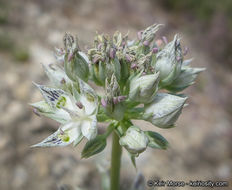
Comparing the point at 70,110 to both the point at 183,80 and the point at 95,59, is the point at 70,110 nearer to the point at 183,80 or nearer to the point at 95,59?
the point at 95,59

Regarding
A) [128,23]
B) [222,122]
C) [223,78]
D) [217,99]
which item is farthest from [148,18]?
[222,122]

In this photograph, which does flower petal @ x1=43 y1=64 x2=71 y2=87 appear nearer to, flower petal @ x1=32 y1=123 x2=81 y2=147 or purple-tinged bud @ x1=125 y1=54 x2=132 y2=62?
flower petal @ x1=32 y1=123 x2=81 y2=147

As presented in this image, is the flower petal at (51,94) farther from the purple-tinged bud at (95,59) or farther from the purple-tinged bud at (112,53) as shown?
the purple-tinged bud at (112,53)

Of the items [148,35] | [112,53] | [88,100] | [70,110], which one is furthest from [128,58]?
[70,110]

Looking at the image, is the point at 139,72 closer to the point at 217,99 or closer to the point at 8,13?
the point at 217,99

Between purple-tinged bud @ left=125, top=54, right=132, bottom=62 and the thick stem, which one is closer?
purple-tinged bud @ left=125, top=54, right=132, bottom=62

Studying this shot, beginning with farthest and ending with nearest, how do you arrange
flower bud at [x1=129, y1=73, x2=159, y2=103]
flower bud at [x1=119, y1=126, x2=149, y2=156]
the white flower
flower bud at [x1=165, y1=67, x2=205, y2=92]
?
1. flower bud at [x1=165, y1=67, x2=205, y2=92]
2. the white flower
3. flower bud at [x1=129, y1=73, x2=159, y2=103]
4. flower bud at [x1=119, y1=126, x2=149, y2=156]

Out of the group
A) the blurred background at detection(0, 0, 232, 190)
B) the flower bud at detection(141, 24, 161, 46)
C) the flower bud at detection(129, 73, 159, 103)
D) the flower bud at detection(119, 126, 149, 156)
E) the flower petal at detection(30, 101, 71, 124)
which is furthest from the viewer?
the blurred background at detection(0, 0, 232, 190)

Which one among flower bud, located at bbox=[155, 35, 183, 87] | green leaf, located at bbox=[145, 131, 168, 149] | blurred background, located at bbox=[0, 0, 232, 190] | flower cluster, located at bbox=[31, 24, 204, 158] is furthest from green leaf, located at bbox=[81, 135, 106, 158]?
blurred background, located at bbox=[0, 0, 232, 190]
